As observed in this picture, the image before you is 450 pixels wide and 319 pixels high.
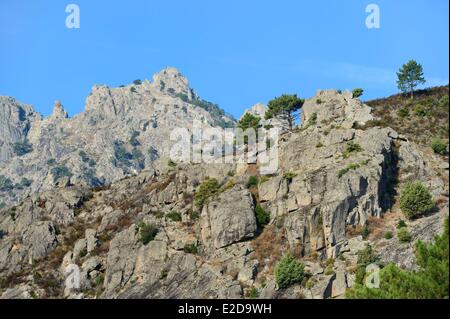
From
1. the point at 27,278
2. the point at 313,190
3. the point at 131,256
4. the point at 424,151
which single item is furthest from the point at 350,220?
the point at 27,278

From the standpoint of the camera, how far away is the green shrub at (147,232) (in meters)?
98.0

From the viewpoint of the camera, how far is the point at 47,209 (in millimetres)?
116000

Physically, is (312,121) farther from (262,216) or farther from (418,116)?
(262,216)

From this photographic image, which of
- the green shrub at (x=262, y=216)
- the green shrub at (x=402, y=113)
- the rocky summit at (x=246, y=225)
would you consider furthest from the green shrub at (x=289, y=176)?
the green shrub at (x=402, y=113)

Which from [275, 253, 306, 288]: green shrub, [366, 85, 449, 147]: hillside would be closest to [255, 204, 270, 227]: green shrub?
[275, 253, 306, 288]: green shrub

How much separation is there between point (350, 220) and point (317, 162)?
11.8 metres

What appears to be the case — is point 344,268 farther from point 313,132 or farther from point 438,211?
point 313,132

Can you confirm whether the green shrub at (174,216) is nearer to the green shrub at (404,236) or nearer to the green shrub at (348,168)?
the green shrub at (348,168)

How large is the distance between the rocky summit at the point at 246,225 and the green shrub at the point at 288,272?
1.25 feet

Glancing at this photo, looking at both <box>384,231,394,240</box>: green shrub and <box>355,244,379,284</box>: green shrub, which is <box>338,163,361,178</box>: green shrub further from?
<box>355,244,379,284</box>: green shrub

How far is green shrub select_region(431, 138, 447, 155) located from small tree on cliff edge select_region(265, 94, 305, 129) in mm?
39488
